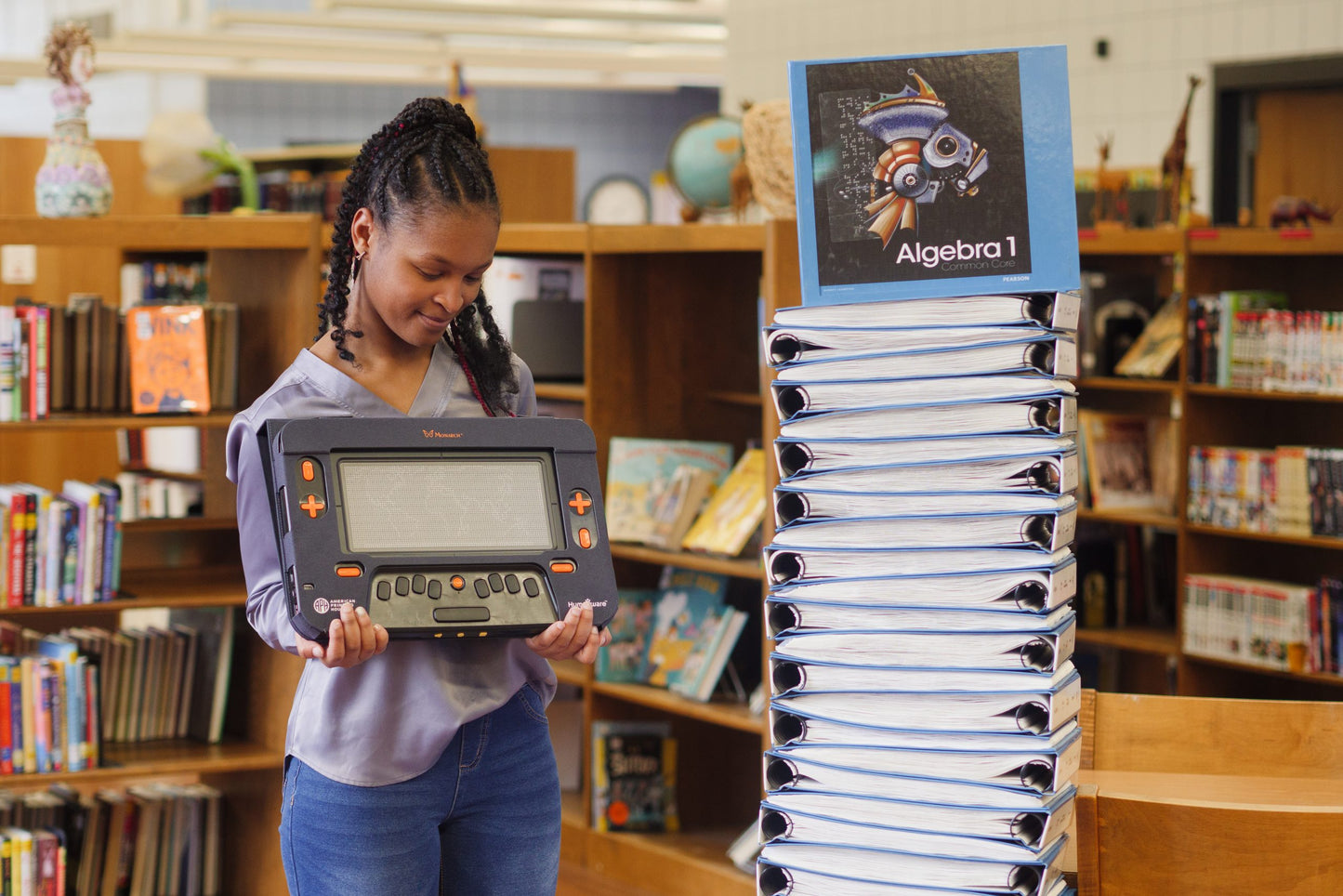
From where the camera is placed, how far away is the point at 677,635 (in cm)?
390

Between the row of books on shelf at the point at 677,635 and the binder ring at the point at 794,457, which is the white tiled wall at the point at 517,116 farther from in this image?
the binder ring at the point at 794,457

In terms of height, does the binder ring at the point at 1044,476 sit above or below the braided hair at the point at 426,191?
below

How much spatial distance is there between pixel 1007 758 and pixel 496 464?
58 cm

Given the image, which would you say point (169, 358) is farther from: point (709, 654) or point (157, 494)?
point (157, 494)

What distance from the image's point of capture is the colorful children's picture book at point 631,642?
3963 millimetres

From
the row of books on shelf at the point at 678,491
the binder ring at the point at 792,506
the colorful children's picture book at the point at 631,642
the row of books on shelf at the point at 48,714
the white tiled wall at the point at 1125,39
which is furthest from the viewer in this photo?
the white tiled wall at the point at 1125,39

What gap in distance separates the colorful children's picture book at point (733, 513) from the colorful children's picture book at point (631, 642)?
10.8 inches

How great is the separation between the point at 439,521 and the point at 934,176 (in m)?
0.59

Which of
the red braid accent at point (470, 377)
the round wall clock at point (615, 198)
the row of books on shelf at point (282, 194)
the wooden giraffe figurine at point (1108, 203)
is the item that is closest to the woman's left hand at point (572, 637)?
the red braid accent at point (470, 377)

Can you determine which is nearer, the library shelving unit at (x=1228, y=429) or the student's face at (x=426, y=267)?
the student's face at (x=426, y=267)

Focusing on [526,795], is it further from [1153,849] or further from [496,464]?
[1153,849]

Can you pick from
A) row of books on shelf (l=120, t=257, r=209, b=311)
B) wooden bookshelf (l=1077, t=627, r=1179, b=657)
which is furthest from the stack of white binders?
row of books on shelf (l=120, t=257, r=209, b=311)

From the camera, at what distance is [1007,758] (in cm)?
134

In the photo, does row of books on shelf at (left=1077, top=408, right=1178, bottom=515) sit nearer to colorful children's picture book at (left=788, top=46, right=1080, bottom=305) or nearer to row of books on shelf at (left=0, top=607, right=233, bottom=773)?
row of books on shelf at (left=0, top=607, right=233, bottom=773)
